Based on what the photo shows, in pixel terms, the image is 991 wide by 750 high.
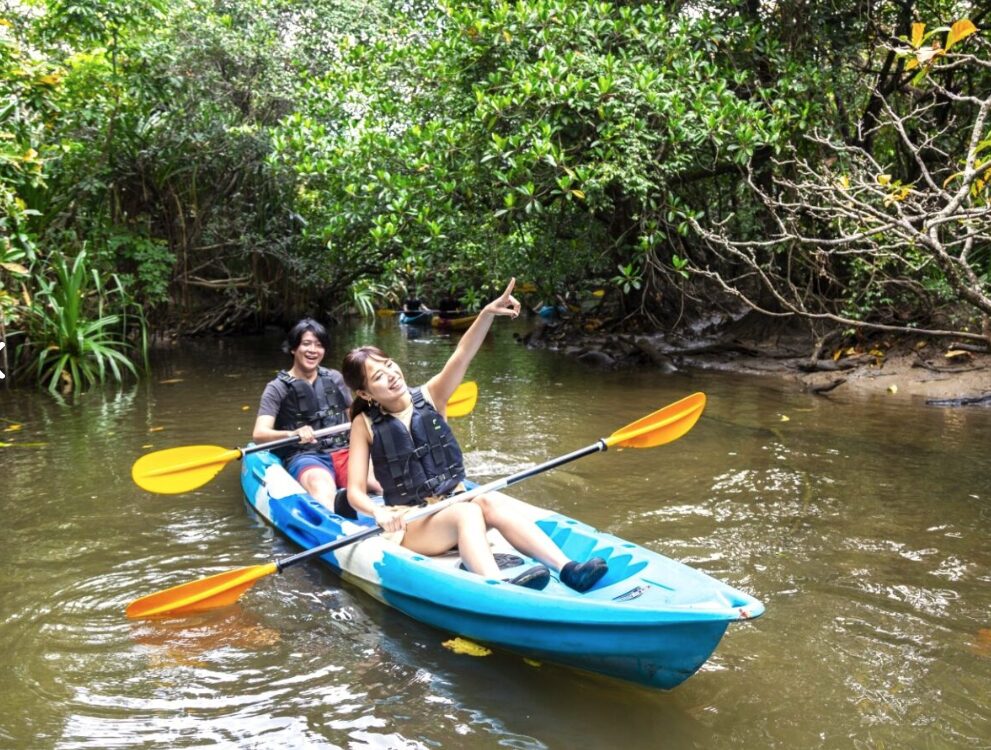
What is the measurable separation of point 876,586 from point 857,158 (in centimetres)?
520

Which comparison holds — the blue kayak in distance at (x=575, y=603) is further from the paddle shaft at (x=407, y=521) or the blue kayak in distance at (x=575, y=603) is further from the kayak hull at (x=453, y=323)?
the kayak hull at (x=453, y=323)

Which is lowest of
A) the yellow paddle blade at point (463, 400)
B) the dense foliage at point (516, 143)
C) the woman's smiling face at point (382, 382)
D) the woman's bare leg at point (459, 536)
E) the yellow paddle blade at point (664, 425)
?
the woman's bare leg at point (459, 536)

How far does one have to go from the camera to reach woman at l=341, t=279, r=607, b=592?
3.23 m

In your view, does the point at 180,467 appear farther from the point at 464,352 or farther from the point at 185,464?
the point at 464,352

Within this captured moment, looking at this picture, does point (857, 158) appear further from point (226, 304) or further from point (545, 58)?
point (226, 304)

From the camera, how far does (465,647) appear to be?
10.3ft

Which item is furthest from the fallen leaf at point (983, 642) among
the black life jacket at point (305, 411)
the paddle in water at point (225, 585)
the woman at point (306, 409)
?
the black life jacket at point (305, 411)

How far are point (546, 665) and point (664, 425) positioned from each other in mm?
1453

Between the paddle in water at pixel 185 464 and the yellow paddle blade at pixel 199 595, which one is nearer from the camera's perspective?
the yellow paddle blade at pixel 199 595

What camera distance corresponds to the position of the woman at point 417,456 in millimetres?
3234

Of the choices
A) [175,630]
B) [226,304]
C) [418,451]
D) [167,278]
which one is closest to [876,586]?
[418,451]

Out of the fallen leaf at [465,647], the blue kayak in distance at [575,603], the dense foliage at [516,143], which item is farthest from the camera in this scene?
the dense foliage at [516,143]

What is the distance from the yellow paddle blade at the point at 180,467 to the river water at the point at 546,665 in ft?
0.86

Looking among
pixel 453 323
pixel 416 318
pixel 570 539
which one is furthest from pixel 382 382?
pixel 416 318
